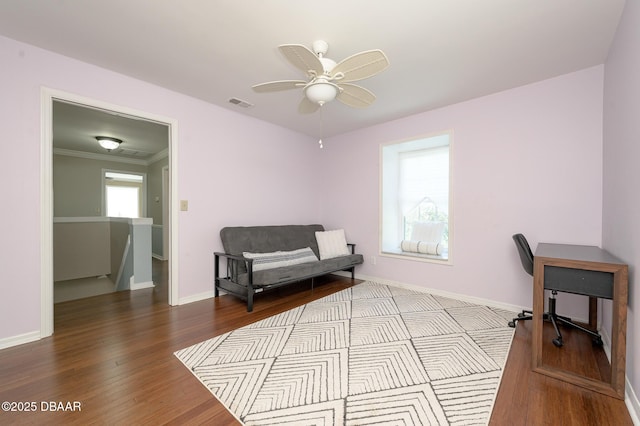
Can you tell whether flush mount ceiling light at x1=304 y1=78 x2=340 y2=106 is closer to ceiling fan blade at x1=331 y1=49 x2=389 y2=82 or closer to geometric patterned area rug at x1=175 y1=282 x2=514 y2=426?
ceiling fan blade at x1=331 y1=49 x2=389 y2=82

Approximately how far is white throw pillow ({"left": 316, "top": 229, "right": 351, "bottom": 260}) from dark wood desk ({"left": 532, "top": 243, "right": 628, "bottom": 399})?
8.59 feet

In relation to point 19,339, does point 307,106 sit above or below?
above

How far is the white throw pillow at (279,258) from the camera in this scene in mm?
3260

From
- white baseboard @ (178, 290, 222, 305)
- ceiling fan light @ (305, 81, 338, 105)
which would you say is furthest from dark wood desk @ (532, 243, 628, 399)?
white baseboard @ (178, 290, 222, 305)

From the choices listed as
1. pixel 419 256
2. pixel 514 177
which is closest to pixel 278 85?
pixel 514 177

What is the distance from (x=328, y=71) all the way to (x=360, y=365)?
211 cm

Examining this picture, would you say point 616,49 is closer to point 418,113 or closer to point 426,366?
point 418,113

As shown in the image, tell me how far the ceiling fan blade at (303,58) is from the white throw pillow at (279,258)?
2111mm

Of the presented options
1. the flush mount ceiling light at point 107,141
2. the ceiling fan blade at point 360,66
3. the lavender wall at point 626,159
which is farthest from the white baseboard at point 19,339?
the lavender wall at point 626,159

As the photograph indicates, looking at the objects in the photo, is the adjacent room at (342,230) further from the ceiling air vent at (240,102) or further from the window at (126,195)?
the window at (126,195)

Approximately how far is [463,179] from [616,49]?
5.20ft

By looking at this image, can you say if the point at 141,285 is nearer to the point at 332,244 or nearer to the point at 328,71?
the point at 332,244

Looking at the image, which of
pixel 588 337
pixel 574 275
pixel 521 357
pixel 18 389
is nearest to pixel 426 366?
pixel 521 357

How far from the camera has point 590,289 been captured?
1.65m
